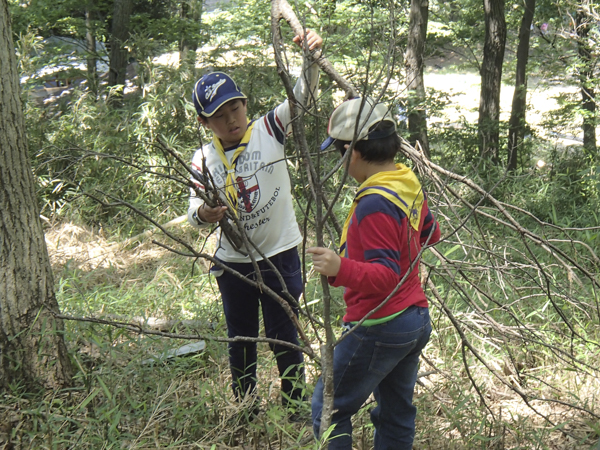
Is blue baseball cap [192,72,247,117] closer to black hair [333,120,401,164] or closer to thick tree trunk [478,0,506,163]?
black hair [333,120,401,164]

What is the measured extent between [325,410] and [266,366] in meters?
1.35

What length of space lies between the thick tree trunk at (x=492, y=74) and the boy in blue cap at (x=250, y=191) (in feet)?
15.9

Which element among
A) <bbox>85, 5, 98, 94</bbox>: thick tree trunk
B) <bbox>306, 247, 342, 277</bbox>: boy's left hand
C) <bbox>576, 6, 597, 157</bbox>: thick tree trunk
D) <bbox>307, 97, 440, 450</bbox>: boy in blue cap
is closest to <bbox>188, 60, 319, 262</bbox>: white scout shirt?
<bbox>307, 97, 440, 450</bbox>: boy in blue cap

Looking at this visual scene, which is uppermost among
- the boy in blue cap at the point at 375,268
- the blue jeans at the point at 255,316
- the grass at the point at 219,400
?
the boy in blue cap at the point at 375,268

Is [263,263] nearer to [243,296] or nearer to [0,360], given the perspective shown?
[243,296]

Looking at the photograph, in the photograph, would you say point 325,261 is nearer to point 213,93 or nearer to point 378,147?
point 378,147

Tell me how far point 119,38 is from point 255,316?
23.7ft

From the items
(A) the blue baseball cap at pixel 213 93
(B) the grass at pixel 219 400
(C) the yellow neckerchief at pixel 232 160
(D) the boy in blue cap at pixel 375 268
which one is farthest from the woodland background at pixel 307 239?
(A) the blue baseball cap at pixel 213 93

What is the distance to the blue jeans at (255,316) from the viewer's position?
2.42 meters

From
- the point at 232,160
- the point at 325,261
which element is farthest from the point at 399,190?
A: the point at 232,160

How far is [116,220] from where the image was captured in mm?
5516

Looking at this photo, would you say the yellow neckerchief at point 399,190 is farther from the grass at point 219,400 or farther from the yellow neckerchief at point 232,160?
the grass at point 219,400

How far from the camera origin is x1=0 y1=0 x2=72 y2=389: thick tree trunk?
231 centimetres

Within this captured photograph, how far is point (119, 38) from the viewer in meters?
8.47
